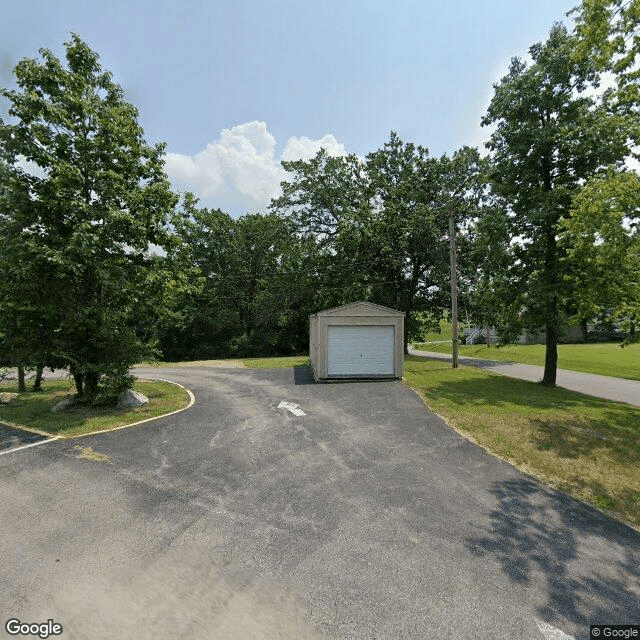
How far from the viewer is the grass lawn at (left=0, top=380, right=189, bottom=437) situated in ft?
29.7

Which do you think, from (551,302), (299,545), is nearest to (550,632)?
(299,545)

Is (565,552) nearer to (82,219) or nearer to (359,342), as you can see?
(359,342)

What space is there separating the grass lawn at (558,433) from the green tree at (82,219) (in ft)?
33.2

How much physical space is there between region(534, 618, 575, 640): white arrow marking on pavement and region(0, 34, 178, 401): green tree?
1094 centimetres

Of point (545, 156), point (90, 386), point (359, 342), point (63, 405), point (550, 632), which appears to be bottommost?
point (550, 632)

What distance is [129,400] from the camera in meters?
11.3

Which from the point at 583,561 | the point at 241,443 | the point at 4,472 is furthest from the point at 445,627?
the point at 4,472

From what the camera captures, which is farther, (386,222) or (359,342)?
(386,222)

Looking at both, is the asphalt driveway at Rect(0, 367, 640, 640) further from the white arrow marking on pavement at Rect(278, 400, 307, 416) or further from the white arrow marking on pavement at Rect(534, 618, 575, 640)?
the white arrow marking on pavement at Rect(278, 400, 307, 416)

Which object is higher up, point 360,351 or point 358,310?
point 358,310

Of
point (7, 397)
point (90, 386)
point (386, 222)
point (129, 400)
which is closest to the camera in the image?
point (90, 386)

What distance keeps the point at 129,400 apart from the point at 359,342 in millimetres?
8878

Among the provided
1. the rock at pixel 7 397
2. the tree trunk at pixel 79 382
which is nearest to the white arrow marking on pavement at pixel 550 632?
the tree trunk at pixel 79 382

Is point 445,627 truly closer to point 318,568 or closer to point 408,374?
point 318,568
